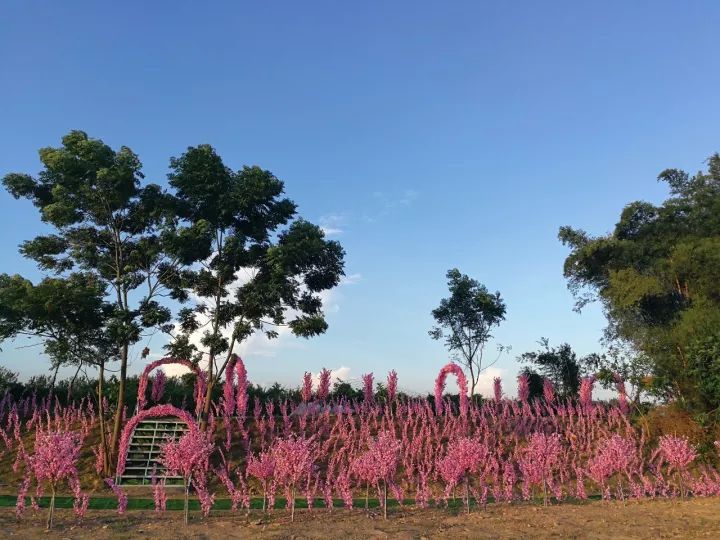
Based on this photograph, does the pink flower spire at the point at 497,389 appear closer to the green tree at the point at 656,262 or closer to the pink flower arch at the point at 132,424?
the green tree at the point at 656,262

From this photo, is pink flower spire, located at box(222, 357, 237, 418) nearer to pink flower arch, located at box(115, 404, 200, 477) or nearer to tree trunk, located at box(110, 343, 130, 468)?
pink flower arch, located at box(115, 404, 200, 477)

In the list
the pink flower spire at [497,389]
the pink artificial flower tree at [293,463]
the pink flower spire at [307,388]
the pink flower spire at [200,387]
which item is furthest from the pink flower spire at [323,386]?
the pink artificial flower tree at [293,463]

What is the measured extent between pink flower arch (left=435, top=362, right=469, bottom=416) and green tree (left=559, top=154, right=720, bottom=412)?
6.67m

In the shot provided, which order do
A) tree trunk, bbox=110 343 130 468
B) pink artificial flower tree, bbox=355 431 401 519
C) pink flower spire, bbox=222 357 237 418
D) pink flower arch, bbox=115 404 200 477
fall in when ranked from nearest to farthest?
pink artificial flower tree, bbox=355 431 401 519
pink flower arch, bbox=115 404 200 477
tree trunk, bbox=110 343 130 468
pink flower spire, bbox=222 357 237 418

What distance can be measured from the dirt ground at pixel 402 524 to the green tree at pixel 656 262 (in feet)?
38.4

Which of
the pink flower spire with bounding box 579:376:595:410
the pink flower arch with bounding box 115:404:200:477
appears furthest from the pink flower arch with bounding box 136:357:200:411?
the pink flower spire with bounding box 579:376:595:410

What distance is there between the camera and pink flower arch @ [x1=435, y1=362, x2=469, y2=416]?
62.9 ft

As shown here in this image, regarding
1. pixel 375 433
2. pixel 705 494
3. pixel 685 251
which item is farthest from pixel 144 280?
pixel 685 251

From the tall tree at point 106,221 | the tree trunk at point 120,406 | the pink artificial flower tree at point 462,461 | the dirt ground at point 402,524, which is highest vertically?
the tall tree at point 106,221

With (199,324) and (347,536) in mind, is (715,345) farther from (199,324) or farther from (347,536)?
(199,324)

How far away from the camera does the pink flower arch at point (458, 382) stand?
19.2 m

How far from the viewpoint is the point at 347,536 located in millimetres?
7559

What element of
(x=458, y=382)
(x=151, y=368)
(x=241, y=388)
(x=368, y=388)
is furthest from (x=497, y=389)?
(x=151, y=368)

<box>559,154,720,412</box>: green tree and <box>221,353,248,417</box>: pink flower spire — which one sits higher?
<box>559,154,720,412</box>: green tree
